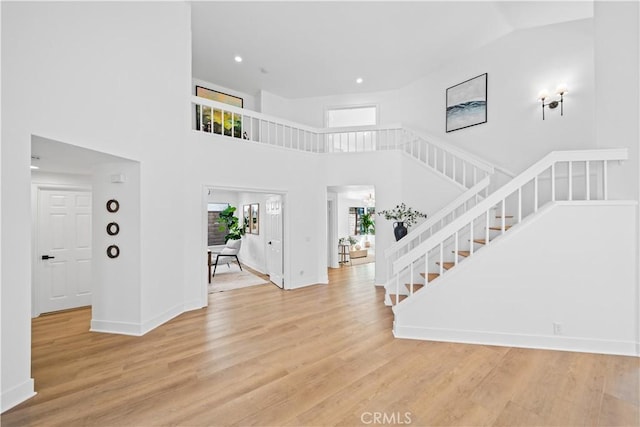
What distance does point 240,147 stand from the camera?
16.4 ft

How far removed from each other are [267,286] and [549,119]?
5.98m

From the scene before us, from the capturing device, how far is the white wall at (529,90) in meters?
Result: 4.22

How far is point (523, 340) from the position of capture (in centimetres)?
297

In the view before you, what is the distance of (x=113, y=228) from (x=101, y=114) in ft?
4.67

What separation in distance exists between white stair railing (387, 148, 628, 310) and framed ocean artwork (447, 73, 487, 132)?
178 cm

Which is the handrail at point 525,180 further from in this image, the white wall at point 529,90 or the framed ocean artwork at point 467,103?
the framed ocean artwork at point 467,103

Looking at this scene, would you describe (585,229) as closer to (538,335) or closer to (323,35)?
(538,335)

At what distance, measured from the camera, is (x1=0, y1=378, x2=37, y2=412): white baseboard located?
2.04 metres

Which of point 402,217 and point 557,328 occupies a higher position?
point 402,217

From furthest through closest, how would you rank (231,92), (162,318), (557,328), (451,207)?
(231,92)
(451,207)
(162,318)
(557,328)

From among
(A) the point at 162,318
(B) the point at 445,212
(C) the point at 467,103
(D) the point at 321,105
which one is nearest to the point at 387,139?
(C) the point at 467,103

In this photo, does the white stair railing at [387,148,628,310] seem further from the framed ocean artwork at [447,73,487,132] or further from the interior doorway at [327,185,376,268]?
the interior doorway at [327,185,376,268]

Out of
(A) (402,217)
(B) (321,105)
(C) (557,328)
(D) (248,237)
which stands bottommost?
(C) (557,328)

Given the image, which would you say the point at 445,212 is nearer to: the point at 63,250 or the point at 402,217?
the point at 402,217
